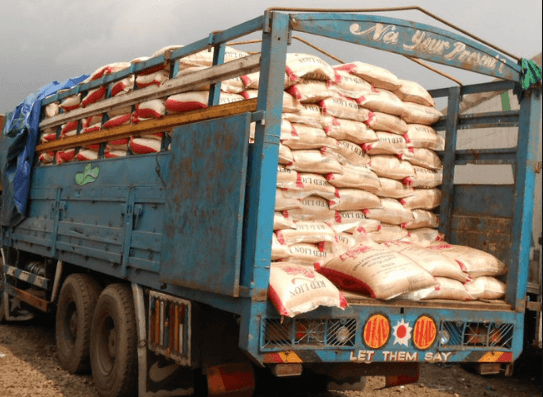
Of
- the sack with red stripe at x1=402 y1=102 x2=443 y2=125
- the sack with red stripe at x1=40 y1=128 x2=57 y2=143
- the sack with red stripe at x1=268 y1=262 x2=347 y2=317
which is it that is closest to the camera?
the sack with red stripe at x1=268 y1=262 x2=347 y2=317

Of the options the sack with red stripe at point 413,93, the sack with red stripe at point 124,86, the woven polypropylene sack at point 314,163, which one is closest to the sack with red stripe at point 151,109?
the sack with red stripe at point 124,86

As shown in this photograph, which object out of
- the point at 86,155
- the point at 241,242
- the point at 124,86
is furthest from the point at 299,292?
the point at 86,155

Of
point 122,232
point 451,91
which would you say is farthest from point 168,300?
point 451,91

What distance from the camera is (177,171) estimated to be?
4109 mm

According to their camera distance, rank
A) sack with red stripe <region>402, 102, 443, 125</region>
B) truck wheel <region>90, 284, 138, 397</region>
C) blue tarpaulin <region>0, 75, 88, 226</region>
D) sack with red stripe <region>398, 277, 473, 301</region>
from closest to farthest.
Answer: sack with red stripe <region>398, 277, 473, 301</region> < truck wheel <region>90, 284, 138, 397</region> < sack with red stripe <region>402, 102, 443, 125</region> < blue tarpaulin <region>0, 75, 88, 226</region>

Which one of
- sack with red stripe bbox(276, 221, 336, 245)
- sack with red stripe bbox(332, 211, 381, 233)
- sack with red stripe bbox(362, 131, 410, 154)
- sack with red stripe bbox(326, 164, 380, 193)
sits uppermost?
sack with red stripe bbox(362, 131, 410, 154)

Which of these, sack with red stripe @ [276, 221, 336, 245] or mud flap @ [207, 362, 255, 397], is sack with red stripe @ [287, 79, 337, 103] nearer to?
sack with red stripe @ [276, 221, 336, 245]

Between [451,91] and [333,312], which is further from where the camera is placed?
[451,91]

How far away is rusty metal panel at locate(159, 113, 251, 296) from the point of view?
353 cm

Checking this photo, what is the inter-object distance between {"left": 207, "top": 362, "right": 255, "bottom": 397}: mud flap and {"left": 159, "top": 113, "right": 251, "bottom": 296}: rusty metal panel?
594 millimetres

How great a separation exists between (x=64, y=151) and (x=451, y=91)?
344cm

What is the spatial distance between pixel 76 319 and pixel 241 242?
2.82 m

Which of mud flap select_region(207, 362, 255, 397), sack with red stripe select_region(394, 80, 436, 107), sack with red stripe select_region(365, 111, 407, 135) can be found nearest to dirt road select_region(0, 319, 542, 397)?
mud flap select_region(207, 362, 255, 397)

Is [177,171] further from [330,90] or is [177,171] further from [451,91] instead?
[451,91]
